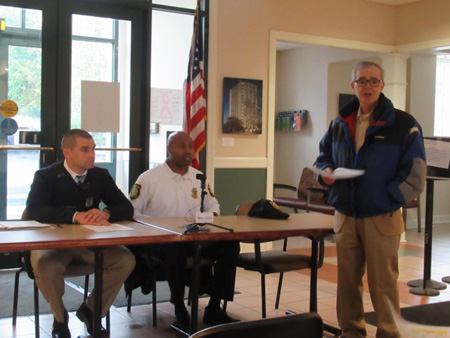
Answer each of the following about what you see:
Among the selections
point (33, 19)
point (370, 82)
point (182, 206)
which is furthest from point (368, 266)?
point (33, 19)

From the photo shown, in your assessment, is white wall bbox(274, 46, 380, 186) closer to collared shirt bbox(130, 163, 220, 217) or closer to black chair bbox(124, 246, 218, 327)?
collared shirt bbox(130, 163, 220, 217)

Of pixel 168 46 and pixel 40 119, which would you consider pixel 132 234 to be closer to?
pixel 40 119

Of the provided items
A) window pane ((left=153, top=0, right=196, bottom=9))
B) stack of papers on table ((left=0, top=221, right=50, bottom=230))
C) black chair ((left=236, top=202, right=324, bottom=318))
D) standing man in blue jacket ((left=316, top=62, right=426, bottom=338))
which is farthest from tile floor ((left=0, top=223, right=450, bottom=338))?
window pane ((left=153, top=0, right=196, bottom=9))

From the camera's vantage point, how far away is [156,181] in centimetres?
429

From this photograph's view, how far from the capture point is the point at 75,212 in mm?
3510

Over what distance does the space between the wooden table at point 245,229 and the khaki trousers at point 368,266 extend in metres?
0.25

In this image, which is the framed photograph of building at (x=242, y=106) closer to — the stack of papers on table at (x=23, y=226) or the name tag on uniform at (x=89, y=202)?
the name tag on uniform at (x=89, y=202)

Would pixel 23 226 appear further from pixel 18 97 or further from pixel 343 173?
pixel 18 97

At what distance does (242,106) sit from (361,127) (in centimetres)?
316

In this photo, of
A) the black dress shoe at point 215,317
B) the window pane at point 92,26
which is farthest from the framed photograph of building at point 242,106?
the black dress shoe at point 215,317

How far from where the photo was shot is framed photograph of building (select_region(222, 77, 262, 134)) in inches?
255

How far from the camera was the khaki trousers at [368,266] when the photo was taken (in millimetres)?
3375

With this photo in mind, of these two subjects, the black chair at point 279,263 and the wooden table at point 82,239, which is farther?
the black chair at point 279,263

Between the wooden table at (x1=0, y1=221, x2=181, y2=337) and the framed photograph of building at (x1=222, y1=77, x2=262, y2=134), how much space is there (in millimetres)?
3182
